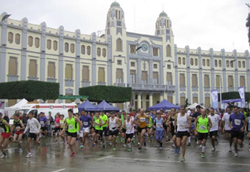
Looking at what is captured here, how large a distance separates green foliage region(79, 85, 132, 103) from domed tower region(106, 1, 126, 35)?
11269 mm

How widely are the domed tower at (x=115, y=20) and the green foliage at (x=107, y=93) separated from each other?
37.0 ft

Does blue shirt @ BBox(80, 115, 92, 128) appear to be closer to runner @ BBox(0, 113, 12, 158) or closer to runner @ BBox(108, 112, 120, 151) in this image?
runner @ BBox(108, 112, 120, 151)

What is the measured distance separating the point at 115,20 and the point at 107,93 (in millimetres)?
14624

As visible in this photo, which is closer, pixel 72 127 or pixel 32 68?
pixel 72 127

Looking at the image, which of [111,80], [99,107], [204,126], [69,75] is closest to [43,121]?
[99,107]

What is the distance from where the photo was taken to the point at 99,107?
95.9 feet

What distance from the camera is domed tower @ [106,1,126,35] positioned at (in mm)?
49438

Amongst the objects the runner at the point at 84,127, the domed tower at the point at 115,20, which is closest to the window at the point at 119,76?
the domed tower at the point at 115,20

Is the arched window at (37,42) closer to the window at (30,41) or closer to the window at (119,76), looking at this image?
the window at (30,41)

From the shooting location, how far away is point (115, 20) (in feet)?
163

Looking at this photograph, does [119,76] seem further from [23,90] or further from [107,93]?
[23,90]

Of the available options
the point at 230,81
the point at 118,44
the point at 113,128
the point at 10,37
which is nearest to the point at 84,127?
the point at 113,128

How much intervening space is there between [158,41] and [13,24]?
26.5 m

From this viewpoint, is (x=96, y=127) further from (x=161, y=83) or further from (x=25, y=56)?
(x=161, y=83)
